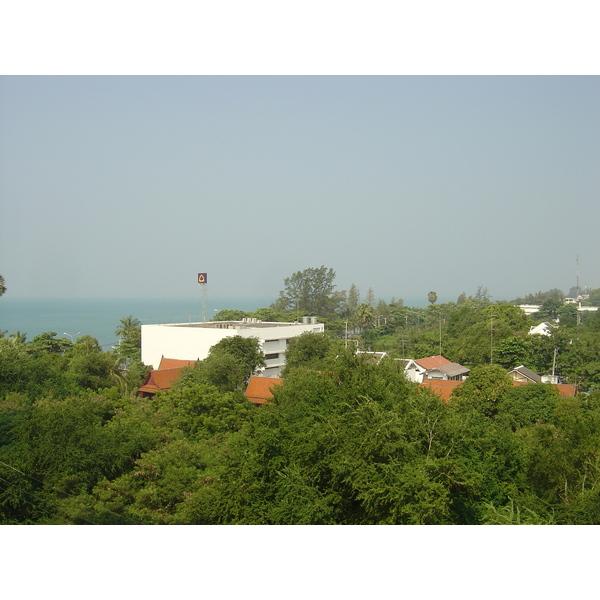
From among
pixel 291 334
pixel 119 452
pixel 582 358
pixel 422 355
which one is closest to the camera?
pixel 119 452

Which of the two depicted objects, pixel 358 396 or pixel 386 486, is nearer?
pixel 386 486

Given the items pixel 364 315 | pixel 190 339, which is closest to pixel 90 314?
pixel 190 339

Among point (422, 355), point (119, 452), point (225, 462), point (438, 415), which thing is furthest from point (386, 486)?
point (422, 355)

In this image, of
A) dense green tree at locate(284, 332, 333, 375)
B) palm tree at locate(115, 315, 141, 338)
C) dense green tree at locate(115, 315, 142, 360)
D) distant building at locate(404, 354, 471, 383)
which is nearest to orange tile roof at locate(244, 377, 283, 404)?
dense green tree at locate(284, 332, 333, 375)

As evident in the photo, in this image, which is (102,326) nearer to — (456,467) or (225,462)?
(225,462)

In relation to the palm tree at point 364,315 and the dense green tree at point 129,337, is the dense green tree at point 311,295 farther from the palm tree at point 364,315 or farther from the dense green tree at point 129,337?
the dense green tree at point 129,337

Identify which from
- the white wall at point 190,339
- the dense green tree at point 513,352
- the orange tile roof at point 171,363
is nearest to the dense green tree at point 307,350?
the white wall at point 190,339
